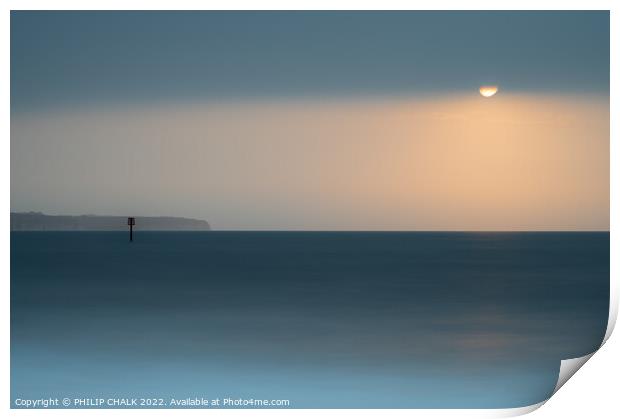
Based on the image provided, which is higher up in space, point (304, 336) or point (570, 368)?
point (304, 336)

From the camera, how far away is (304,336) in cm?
612

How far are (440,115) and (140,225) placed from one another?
6.48 m

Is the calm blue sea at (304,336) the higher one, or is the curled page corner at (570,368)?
the calm blue sea at (304,336)

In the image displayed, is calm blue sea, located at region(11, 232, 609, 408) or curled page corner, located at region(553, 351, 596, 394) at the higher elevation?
calm blue sea, located at region(11, 232, 609, 408)

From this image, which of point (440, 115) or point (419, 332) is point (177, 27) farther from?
point (440, 115)

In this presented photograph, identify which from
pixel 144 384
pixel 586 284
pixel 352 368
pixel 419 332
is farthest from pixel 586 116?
pixel 144 384

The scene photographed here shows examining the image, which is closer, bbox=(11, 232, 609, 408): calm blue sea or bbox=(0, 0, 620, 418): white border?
bbox=(0, 0, 620, 418): white border

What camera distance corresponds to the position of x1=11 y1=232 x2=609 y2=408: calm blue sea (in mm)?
4227

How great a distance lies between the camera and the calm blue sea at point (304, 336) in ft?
13.9

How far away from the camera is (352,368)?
4730mm
